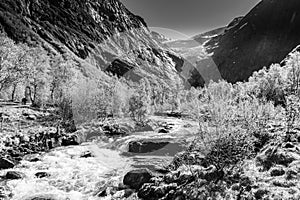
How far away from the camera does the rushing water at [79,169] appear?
73.3 feet

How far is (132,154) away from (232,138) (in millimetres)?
22837

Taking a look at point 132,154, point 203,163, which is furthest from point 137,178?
point 132,154

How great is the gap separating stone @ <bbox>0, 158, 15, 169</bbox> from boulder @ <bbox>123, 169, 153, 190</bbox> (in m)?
13.3

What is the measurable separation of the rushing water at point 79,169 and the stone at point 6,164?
0.71 metres

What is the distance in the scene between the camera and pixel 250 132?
2028 cm

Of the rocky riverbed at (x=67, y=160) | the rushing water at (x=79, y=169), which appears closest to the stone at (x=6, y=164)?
the rocky riverbed at (x=67, y=160)

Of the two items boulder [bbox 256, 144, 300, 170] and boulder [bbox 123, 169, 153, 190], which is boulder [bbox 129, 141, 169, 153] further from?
boulder [bbox 256, 144, 300, 170]

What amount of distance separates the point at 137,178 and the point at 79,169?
9779 millimetres

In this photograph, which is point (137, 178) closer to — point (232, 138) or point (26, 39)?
point (232, 138)

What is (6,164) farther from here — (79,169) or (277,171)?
(277,171)

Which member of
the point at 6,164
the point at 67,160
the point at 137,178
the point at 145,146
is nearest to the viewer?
the point at 137,178

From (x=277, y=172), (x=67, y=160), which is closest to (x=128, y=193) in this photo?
(x=277, y=172)

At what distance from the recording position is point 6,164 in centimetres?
2694

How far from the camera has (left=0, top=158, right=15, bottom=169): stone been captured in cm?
2662
